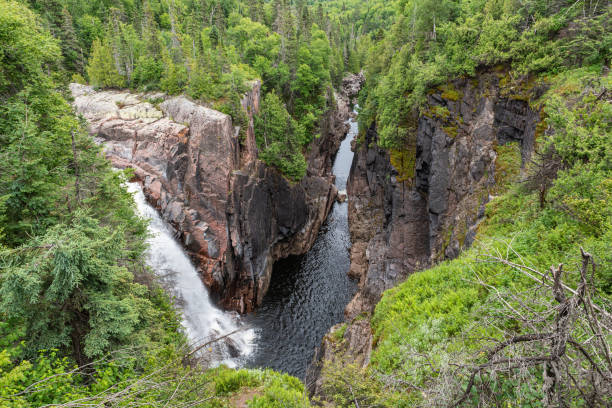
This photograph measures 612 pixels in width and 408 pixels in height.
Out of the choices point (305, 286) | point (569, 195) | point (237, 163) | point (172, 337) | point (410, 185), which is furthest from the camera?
point (305, 286)

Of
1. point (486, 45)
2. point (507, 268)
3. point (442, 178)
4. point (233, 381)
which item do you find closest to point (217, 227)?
point (233, 381)

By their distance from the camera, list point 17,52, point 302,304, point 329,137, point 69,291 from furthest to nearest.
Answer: point 329,137, point 302,304, point 17,52, point 69,291

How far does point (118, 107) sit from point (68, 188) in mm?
20780

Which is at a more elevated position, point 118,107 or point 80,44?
point 80,44

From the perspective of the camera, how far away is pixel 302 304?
2702cm

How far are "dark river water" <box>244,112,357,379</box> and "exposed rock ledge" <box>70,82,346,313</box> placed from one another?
210 cm

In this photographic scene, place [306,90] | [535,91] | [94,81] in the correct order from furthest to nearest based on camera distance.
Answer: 1. [306,90]
2. [94,81]
3. [535,91]

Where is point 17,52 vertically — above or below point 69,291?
above

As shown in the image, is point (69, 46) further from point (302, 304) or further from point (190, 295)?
point (302, 304)

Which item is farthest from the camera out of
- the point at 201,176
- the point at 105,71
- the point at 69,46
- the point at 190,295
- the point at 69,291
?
the point at 69,46

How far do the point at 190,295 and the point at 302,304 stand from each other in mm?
10088

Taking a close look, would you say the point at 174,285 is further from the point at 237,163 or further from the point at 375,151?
the point at 375,151

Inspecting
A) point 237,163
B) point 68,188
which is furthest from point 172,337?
point 237,163

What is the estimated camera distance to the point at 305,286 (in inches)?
1144
